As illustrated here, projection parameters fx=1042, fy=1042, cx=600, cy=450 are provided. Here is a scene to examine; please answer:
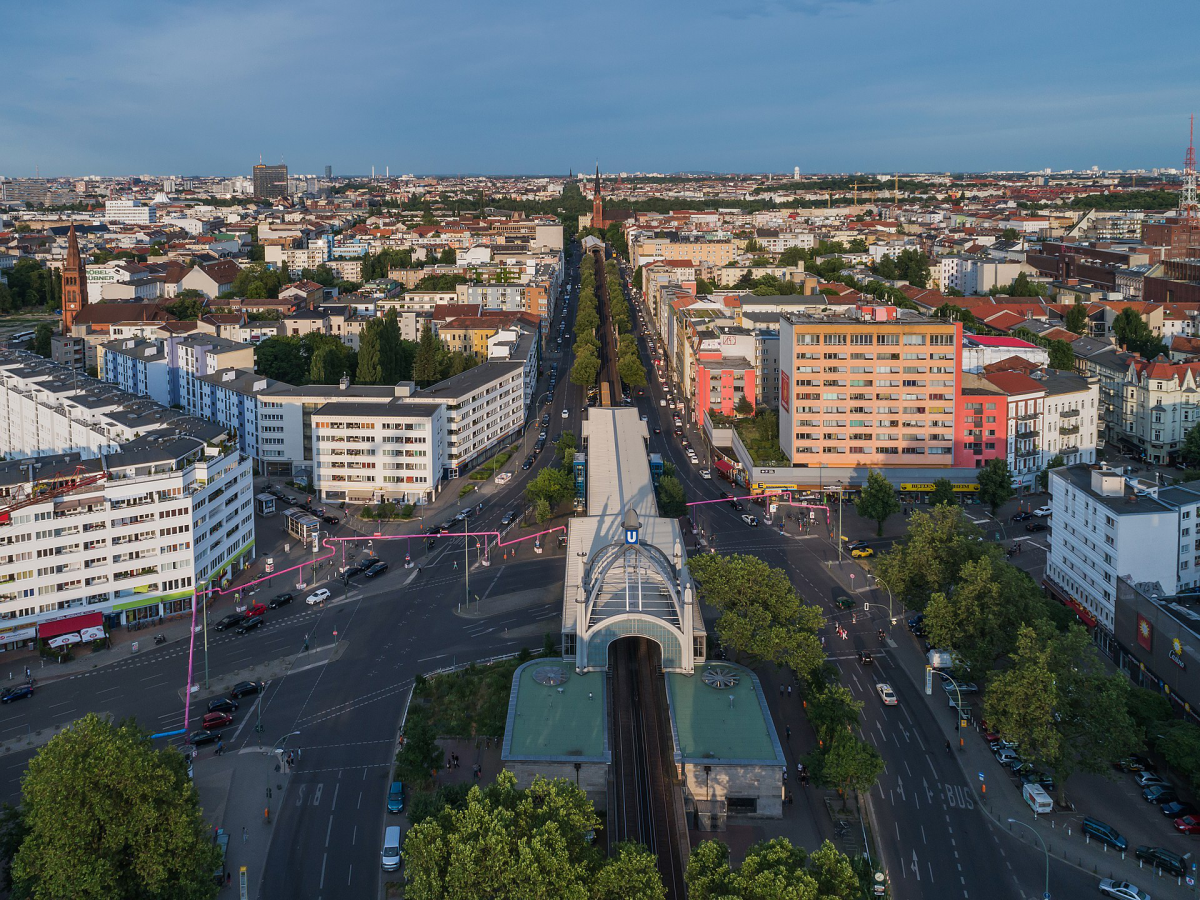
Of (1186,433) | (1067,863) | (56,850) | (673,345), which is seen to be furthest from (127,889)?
(673,345)

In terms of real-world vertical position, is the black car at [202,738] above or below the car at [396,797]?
above

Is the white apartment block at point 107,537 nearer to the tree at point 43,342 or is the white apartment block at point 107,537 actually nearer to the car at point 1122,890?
the car at point 1122,890

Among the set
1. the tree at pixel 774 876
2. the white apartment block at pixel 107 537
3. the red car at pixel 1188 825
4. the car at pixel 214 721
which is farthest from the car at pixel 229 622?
the red car at pixel 1188 825

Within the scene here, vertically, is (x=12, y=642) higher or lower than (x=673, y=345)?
lower

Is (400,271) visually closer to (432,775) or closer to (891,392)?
(891,392)

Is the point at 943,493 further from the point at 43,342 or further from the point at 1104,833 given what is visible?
the point at 43,342

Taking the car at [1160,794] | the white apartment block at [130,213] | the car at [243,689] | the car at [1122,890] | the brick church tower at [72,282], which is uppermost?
the white apartment block at [130,213]

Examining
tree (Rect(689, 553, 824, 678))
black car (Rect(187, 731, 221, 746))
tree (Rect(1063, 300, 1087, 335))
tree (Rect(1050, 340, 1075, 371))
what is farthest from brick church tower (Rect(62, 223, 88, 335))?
tree (Rect(1063, 300, 1087, 335))
